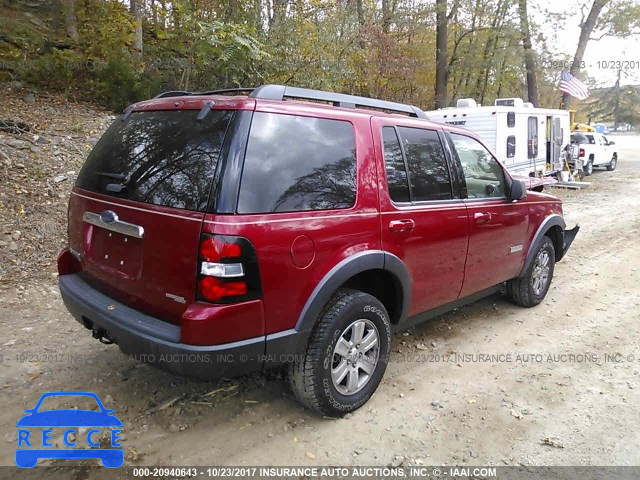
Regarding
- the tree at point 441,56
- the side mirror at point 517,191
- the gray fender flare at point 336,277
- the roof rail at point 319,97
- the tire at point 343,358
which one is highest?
the tree at point 441,56

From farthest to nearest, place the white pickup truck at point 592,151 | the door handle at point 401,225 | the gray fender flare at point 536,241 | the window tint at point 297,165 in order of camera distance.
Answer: the white pickup truck at point 592,151, the gray fender flare at point 536,241, the door handle at point 401,225, the window tint at point 297,165

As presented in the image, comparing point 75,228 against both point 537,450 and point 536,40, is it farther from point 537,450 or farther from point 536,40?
point 536,40

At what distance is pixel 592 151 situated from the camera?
1900 centimetres

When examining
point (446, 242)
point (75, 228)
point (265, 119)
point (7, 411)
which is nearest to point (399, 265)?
point (446, 242)

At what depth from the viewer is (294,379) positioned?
9.59 ft

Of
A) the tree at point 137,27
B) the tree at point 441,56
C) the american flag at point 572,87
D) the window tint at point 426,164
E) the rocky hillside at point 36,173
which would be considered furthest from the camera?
the tree at point 441,56

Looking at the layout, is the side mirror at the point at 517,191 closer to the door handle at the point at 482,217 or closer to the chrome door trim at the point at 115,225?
the door handle at the point at 482,217

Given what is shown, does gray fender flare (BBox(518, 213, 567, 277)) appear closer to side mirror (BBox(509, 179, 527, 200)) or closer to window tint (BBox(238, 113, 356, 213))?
side mirror (BBox(509, 179, 527, 200))

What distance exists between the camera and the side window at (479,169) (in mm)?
3988

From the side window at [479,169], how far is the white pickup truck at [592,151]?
15.0 meters

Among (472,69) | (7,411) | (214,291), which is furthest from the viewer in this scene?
(472,69)

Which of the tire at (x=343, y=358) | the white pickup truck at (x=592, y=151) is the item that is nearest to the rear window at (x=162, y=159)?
the tire at (x=343, y=358)

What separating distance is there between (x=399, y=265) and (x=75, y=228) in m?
2.21

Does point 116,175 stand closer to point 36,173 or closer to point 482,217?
point 482,217
